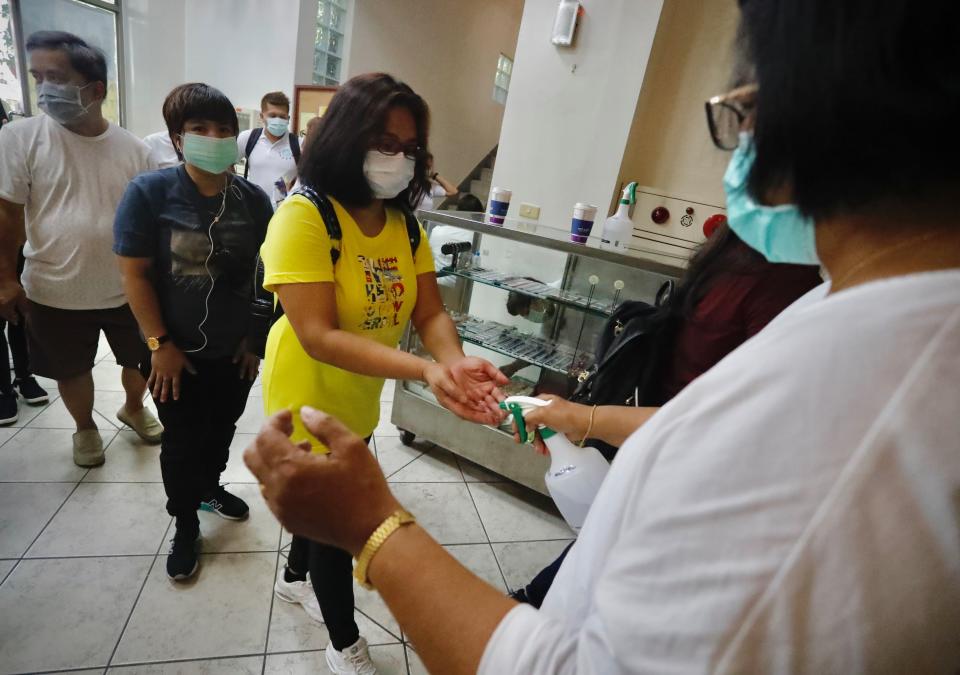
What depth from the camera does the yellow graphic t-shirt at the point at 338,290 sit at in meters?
1.07

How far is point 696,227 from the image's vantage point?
2822mm

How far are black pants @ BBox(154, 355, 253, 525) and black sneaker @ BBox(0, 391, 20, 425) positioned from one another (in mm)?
1432

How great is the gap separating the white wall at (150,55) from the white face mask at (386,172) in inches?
254

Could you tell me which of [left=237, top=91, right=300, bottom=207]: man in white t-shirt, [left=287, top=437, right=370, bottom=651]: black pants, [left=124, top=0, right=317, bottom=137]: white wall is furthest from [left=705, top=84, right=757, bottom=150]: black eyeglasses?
[left=124, top=0, right=317, bottom=137]: white wall

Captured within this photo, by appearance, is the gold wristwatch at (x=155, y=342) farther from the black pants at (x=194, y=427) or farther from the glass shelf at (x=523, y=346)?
the glass shelf at (x=523, y=346)

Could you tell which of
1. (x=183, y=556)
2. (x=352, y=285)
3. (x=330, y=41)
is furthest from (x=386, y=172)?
(x=330, y=41)

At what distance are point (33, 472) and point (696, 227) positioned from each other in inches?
143

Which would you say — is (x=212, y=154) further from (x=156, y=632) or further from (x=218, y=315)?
(x=156, y=632)

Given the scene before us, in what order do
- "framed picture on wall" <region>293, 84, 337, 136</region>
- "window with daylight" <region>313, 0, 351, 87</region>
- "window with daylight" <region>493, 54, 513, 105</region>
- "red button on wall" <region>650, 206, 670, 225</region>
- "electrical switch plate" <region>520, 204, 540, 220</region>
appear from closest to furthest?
"red button on wall" <region>650, 206, 670, 225</region>
"electrical switch plate" <region>520, 204, 540, 220</region>
"framed picture on wall" <region>293, 84, 337, 136</region>
"window with daylight" <region>313, 0, 351, 87</region>
"window with daylight" <region>493, 54, 513, 105</region>

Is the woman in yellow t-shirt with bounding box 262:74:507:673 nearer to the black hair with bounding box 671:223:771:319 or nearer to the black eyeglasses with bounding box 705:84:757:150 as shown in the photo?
the black hair with bounding box 671:223:771:319

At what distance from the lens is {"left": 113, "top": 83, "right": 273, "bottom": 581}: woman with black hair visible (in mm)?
1520

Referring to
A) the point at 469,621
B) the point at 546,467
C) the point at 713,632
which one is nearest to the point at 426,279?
the point at 469,621

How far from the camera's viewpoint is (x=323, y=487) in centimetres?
56

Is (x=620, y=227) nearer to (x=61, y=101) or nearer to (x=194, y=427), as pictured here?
Result: (x=194, y=427)
